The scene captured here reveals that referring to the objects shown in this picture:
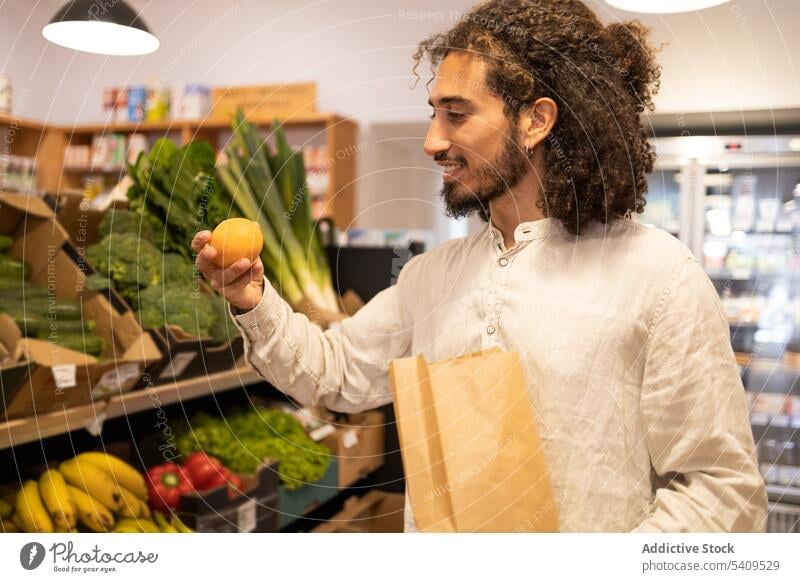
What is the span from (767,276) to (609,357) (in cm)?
30

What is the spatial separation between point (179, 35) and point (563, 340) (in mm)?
666

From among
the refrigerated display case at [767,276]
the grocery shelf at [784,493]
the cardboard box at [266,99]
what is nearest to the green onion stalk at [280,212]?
the cardboard box at [266,99]

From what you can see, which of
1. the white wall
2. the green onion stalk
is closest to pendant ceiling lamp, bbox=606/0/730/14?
the white wall

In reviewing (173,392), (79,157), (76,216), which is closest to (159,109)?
(76,216)

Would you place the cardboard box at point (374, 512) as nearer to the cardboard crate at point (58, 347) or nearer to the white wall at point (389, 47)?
the cardboard crate at point (58, 347)

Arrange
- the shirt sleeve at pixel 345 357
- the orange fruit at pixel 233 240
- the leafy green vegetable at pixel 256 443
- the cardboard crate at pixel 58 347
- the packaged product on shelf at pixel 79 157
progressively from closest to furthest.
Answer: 1. the orange fruit at pixel 233 240
2. the shirt sleeve at pixel 345 357
3. the cardboard crate at pixel 58 347
4. the leafy green vegetable at pixel 256 443
5. the packaged product on shelf at pixel 79 157

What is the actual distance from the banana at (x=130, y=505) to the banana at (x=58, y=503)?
8 centimetres

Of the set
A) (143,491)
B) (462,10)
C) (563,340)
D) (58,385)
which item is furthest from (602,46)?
(143,491)

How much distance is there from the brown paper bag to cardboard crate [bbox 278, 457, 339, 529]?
911 mm

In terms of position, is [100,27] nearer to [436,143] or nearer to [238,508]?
[436,143]

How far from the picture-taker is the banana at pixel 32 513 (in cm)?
111

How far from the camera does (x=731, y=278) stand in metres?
1.01

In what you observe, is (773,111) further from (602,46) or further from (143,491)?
(143,491)

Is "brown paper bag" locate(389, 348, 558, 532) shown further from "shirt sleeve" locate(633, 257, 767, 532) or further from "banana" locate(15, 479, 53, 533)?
"banana" locate(15, 479, 53, 533)
